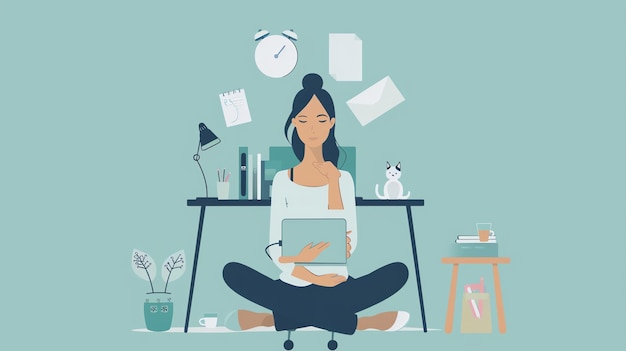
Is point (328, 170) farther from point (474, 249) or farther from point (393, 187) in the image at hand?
point (474, 249)

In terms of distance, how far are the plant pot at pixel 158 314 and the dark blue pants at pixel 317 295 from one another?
61 centimetres

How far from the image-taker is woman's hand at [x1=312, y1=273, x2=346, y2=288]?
33.6ft

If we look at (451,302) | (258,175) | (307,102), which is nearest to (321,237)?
(258,175)

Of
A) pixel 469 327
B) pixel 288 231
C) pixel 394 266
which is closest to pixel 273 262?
pixel 288 231

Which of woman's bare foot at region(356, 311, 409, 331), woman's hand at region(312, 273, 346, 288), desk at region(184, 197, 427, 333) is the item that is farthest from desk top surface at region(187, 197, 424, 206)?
woman's bare foot at region(356, 311, 409, 331)

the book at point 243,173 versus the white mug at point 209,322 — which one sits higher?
the book at point 243,173

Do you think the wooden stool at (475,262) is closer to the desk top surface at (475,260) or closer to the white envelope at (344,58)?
the desk top surface at (475,260)

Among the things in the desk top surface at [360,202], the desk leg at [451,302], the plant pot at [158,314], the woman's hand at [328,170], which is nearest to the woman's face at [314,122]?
the woman's hand at [328,170]

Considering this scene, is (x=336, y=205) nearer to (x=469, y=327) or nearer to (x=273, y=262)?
(x=273, y=262)

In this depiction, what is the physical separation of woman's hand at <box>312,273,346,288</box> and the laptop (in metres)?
0.10

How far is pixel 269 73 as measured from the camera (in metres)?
10.6

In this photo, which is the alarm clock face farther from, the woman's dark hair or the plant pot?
the plant pot

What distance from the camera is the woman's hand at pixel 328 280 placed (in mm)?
10234

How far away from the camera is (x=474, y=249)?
10.5 meters
